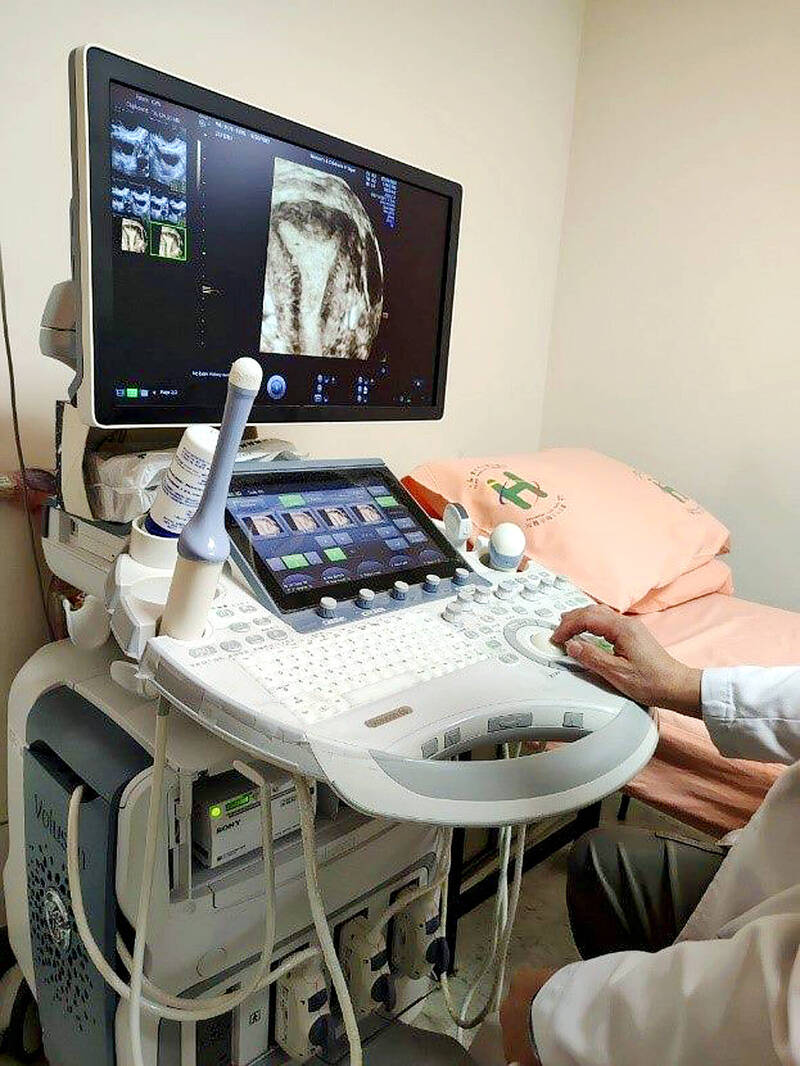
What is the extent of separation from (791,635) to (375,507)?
948 mm

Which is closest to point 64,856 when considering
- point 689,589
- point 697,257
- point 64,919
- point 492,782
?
point 64,919

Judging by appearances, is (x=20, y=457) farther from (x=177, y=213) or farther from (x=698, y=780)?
(x=698, y=780)

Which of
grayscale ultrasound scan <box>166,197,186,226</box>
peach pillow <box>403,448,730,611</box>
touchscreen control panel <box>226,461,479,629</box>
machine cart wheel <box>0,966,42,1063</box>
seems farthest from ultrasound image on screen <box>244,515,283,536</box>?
machine cart wheel <box>0,966,42,1063</box>

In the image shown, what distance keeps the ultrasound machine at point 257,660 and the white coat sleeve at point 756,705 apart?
0.20 m

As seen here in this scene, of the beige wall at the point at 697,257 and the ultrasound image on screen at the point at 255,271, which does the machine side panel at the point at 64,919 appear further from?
the beige wall at the point at 697,257

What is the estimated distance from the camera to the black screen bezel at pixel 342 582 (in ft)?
2.67

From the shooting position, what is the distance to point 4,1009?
1146 millimetres

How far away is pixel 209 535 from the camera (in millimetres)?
661

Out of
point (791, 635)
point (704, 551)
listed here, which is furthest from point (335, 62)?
point (791, 635)

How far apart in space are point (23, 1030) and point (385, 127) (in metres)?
1.79

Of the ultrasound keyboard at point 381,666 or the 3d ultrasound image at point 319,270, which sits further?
the 3d ultrasound image at point 319,270

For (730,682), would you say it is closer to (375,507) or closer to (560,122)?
(375,507)

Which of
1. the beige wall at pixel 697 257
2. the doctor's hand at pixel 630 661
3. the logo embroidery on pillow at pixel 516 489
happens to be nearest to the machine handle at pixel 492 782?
the doctor's hand at pixel 630 661

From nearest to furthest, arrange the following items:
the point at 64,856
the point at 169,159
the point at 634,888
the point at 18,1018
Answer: the point at 169,159 → the point at 64,856 → the point at 634,888 → the point at 18,1018
